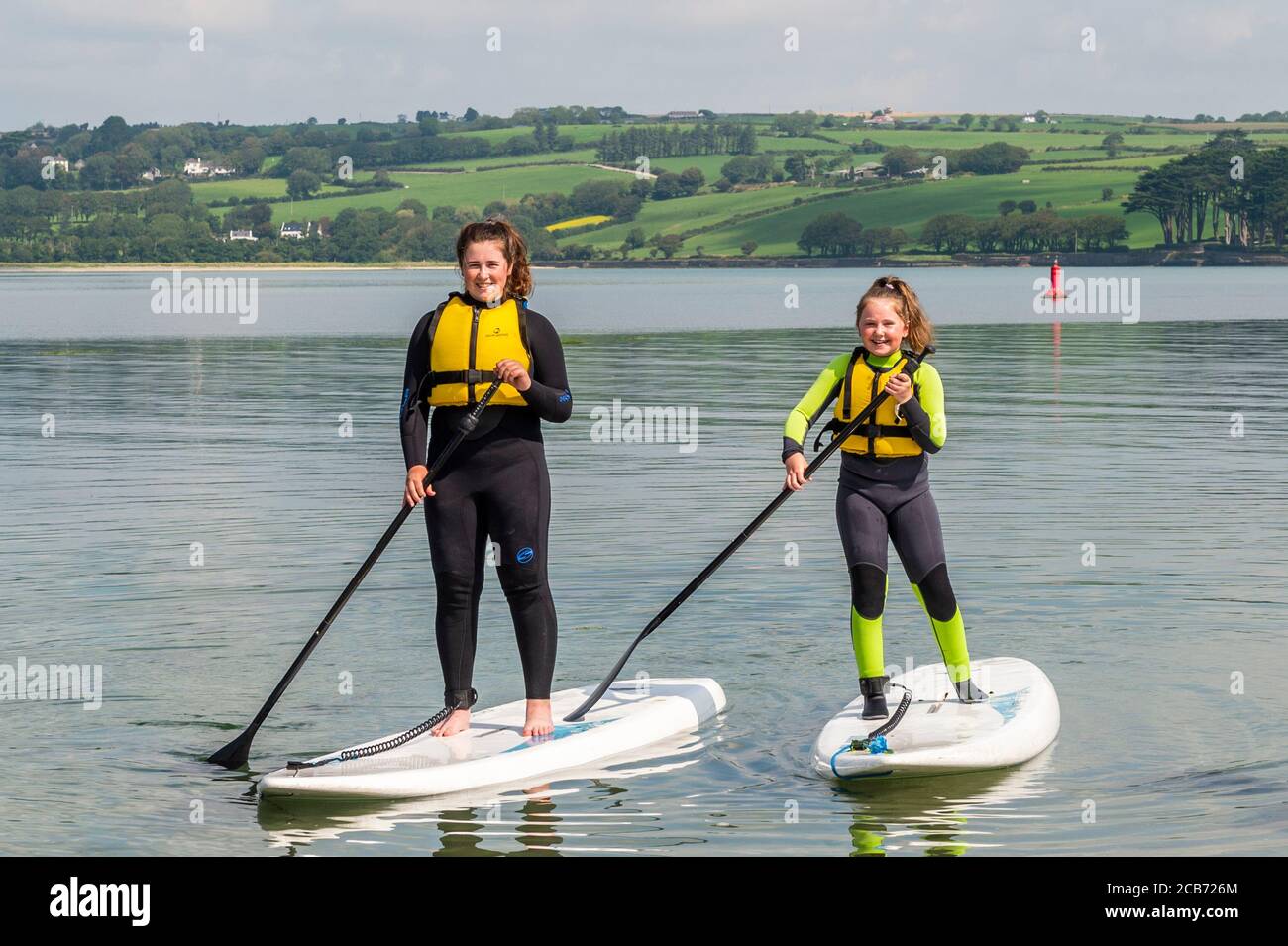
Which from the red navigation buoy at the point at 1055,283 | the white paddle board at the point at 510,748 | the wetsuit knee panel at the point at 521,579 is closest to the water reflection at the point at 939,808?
the white paddle board at the point at 510,748

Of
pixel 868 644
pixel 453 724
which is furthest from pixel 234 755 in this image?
pixel 868 644

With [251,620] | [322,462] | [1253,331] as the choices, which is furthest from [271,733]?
[1253,331]

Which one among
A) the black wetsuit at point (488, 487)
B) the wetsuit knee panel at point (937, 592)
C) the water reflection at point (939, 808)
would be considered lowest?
the water reflection at point (939, 808)

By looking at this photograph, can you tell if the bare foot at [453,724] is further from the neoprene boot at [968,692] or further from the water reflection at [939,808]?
the neoprene boot at [968,692]

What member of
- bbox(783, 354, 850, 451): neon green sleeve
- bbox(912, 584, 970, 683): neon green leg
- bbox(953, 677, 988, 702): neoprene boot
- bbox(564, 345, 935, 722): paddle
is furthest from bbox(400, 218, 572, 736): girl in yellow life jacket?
bbox(953, 677, 988, 702): neoprene boot

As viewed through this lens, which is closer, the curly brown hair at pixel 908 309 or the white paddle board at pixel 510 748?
the white paddle board at pixel 510 748

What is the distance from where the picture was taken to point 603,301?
319 ft

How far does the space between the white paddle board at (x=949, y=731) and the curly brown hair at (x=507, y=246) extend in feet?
8.68

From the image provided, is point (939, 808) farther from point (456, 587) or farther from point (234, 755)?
point (234, 755)

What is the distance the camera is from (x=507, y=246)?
809cm

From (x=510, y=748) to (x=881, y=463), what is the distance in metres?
2.30

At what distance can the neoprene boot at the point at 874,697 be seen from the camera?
872cm
